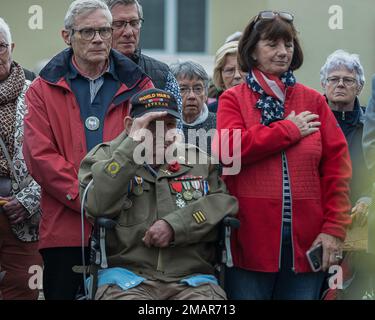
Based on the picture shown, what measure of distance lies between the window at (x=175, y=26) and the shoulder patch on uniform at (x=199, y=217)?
10.3m

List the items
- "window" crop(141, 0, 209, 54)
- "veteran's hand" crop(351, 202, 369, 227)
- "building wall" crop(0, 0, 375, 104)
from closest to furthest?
"veteran's hand" crop(351, 202, 369, 227) → "building wall" crop(0, 0, 375, 104) → "window" crop(141, 0, 209, 54)

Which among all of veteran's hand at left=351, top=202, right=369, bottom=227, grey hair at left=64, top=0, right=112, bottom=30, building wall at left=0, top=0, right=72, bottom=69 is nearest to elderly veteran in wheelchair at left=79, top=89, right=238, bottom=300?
grey hair at left=64, top=0, right=112, bottom=30

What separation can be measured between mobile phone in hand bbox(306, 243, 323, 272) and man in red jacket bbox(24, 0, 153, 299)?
4.11 feet

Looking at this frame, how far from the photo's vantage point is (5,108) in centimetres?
697

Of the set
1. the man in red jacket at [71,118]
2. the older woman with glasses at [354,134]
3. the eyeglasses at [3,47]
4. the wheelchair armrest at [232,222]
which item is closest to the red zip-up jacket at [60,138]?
the man in red jacket at [71,118]

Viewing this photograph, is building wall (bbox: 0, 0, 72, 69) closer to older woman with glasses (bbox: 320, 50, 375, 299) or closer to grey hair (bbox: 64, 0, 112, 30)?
older woman with glasses (bbox: 320, 50, 375, 299)

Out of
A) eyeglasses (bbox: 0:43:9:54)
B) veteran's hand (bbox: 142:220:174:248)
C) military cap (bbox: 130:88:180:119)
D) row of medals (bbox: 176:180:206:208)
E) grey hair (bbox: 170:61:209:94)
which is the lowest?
veteran's hand (bbox: 142:220:174:248)

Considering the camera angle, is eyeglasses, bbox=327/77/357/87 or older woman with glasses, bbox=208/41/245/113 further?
older woman with glasses, bbox=208/41/245/113

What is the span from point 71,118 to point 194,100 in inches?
56.9

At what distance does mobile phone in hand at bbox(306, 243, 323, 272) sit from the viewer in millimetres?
5895

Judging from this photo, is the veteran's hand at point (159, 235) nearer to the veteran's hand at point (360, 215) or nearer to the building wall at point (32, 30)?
the veteran's hand at point (360, 215)

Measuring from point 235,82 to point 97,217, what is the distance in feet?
8.27
